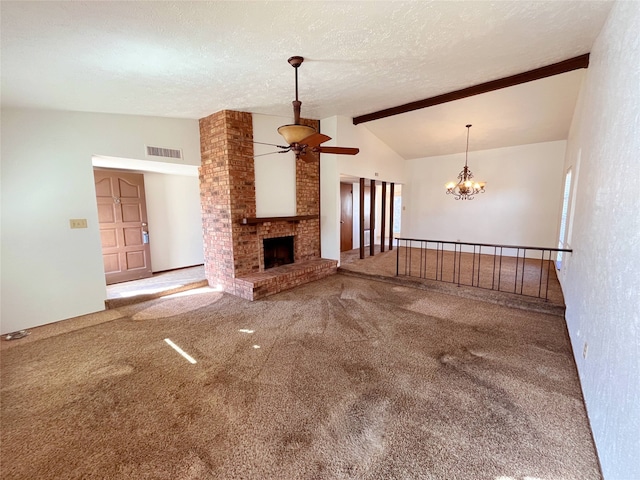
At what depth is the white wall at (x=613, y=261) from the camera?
1.35m

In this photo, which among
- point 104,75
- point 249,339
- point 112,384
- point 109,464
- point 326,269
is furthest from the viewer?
point 326,269

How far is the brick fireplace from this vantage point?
4.51m

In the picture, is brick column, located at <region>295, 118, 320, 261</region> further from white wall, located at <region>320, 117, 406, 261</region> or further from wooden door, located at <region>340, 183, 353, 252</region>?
wooden door, located at <region>340, 183, 353, 252</region>

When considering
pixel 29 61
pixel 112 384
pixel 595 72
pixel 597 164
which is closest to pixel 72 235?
pixel 29 61

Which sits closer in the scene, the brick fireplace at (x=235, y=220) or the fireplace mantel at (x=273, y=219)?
the brick fireplace at (x=235, y=220)

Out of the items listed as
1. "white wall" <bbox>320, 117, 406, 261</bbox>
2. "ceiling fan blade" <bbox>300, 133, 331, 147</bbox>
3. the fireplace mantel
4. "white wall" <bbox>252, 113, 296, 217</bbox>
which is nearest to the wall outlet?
the fireplace mantel

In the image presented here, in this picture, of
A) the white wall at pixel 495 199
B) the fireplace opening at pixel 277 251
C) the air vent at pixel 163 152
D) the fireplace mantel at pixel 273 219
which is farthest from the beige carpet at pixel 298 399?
the white wall at pixel 495 199

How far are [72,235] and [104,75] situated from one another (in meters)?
2.19

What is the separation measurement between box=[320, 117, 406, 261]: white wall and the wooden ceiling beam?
1.67ft

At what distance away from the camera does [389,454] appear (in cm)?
169

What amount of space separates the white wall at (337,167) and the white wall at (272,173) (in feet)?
2.44

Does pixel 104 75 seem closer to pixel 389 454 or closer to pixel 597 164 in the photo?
pixel 389 454

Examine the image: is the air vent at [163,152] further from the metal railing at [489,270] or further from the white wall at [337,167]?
the metal railing at [489,270]

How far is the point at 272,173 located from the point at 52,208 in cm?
314
